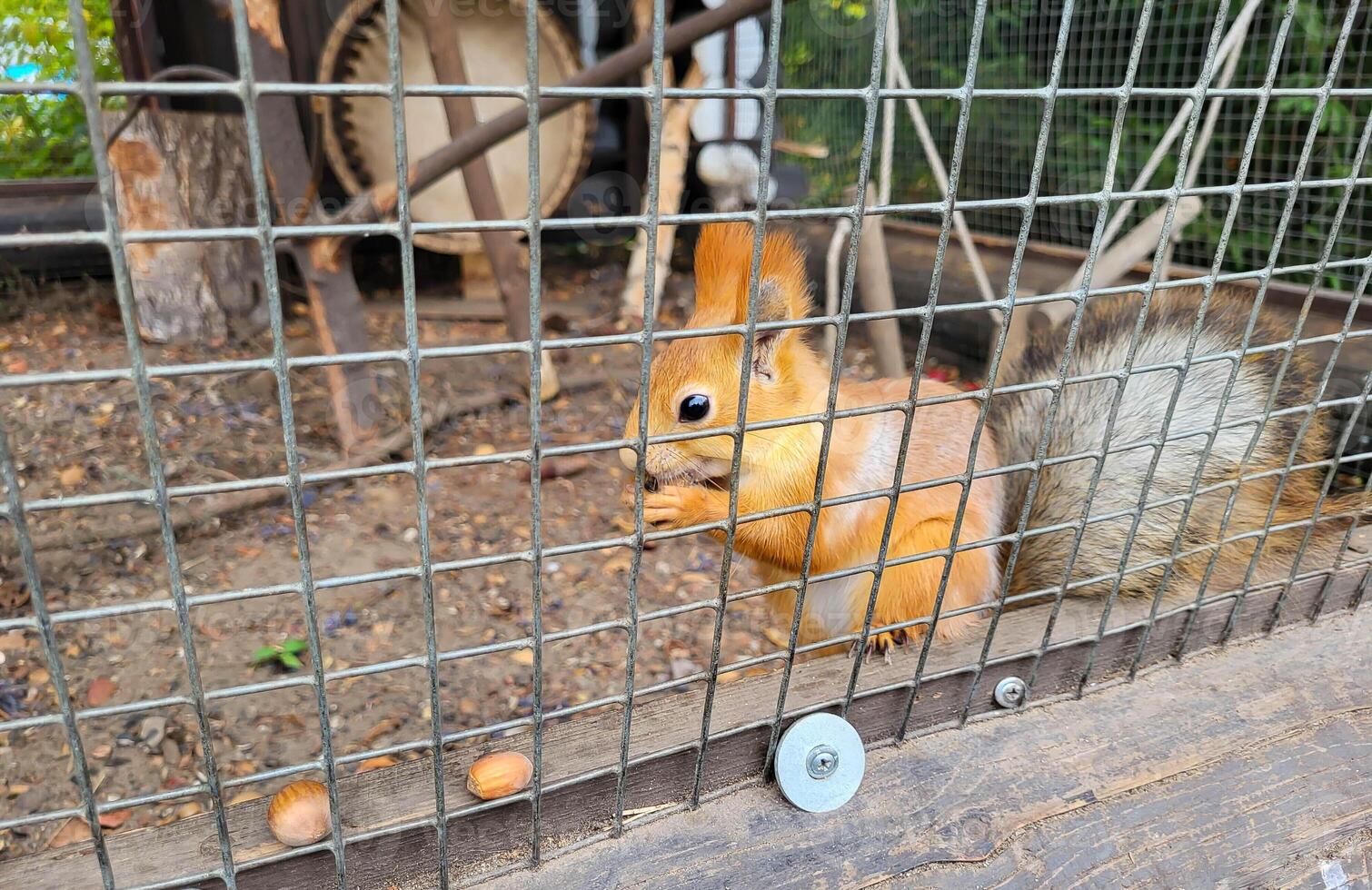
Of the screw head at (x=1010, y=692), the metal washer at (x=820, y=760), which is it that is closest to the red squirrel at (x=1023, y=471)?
the screw head at (x=1010, y=692)

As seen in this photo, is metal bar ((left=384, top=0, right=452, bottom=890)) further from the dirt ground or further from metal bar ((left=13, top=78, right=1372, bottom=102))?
the dirt ground

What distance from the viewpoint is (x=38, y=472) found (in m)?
2.43

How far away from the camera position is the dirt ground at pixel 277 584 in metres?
1.65

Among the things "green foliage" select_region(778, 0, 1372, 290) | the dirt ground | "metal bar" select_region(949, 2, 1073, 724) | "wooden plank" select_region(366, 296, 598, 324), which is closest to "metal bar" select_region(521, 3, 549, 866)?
"metal bar" select_region(949, 2, 1073, 724)

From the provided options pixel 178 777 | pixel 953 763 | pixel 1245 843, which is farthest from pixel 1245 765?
pixel 178 777

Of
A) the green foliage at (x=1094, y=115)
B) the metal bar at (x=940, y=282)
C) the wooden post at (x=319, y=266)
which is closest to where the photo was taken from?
the metal bar at (x=940, y=282)

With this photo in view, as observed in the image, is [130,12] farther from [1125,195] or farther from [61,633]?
[1125,195]

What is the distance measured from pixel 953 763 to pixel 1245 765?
39cm

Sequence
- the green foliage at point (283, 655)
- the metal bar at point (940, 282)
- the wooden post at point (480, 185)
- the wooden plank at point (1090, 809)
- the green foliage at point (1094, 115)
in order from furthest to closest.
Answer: the green foliage at point (1094, 115) < the wooden post at point (480, 185) < the green foliage at point (283, 655) < the wooden plank at point (1090, 809) < the metal bar at point (940, 282)

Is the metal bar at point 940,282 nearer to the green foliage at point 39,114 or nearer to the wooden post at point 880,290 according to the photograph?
the wooden post at point 880,290

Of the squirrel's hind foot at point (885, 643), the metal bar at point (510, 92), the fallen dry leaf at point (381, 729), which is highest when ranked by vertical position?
the metal bar at point (510, 92)

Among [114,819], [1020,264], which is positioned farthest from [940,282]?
[114,819]

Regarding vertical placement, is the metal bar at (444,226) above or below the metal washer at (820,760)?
above

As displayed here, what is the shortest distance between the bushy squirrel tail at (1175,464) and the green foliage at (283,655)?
1.41 meters
